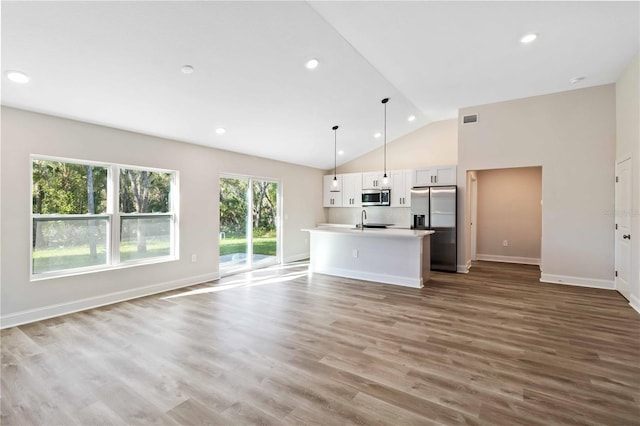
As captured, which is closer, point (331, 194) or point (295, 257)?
point (295, 257)

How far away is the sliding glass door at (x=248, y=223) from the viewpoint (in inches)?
243

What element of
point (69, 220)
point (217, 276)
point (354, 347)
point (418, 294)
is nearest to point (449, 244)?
point (418, 294)

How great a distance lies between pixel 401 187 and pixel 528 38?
4.13 metres

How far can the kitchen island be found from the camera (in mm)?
5055

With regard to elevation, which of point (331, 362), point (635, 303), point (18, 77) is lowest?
point (331, 362)

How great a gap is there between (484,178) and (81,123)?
27.0ft

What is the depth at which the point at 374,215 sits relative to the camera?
27.0ft

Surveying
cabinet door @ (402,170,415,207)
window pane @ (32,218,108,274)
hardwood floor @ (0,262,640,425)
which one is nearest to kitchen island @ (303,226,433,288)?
hardwood floor @ (0,262,640,425)

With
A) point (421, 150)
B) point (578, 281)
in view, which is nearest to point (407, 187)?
point (421, 150)

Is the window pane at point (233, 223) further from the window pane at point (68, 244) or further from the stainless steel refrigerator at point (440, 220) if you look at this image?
the stainless steel refrigerator at point (440, 220)

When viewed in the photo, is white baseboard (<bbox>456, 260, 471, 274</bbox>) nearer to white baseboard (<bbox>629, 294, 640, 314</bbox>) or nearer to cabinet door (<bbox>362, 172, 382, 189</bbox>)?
white baseboard (<bbox>629, 294, 640, 314</bbox>)

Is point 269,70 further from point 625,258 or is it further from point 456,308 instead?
point 625,258

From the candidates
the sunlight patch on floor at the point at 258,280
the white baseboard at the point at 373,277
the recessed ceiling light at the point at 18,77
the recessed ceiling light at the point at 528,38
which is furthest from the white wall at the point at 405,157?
the recessed ceiling light at the point at 18,77

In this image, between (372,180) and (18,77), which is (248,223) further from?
(18,77)
